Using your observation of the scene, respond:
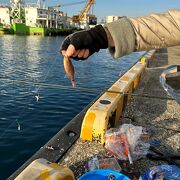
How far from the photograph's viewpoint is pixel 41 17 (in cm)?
9094

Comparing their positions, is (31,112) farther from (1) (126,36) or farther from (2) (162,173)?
(1) (126,36)

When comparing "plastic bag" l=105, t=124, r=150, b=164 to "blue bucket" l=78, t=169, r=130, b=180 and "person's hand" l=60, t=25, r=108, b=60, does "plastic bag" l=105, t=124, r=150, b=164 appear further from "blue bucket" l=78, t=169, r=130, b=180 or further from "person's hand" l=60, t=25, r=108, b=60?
"person's hand" l=60, t=25, r=108, b=60

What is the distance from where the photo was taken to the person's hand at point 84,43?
5.71ft

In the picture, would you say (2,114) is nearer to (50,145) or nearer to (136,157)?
(50,145)

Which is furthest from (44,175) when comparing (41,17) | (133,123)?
(41,17)

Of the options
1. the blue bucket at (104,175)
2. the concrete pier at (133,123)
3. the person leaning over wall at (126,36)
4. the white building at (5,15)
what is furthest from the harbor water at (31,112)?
the white building at (5,15)

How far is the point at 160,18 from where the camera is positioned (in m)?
1.82

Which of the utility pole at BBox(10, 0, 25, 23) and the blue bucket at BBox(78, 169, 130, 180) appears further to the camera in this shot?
the utility pole at BBox(10, 0, 25, 23)

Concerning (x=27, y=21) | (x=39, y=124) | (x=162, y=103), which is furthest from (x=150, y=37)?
(x=27, y=21)

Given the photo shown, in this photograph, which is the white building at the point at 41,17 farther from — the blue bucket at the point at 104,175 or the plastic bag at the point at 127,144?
the blue bucket at the point at 104,175

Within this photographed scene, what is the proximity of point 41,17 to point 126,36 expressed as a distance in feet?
311

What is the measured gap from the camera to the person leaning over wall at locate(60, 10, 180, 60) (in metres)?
1.75

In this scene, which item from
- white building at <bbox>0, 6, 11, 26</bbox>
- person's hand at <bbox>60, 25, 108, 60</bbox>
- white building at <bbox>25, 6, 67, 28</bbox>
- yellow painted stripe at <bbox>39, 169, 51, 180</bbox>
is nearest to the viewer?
person's hand at <bbox>60, 25, 108, 60</bbox>

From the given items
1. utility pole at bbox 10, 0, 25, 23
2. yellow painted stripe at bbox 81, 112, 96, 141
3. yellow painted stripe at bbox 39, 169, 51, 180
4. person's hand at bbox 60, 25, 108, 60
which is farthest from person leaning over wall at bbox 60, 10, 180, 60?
utility pole at bbox 10, 0, 25, 23
